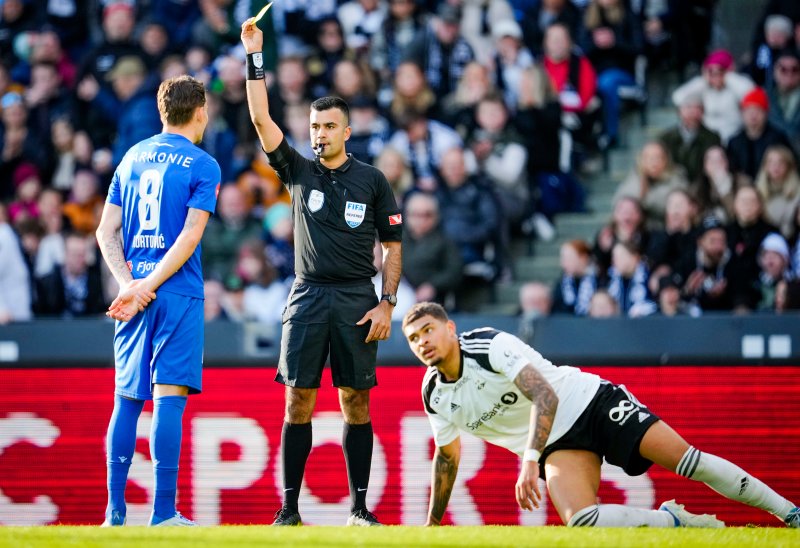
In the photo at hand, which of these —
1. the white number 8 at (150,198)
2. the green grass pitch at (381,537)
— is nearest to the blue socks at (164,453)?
the green grass pitch at (381,537)

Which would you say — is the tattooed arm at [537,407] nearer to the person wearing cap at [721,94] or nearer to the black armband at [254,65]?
the black armband at [254,65]

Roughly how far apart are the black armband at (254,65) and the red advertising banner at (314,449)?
250 centimetres

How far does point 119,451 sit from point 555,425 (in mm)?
2353

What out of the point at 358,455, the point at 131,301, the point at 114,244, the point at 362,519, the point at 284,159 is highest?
the point at 284,159

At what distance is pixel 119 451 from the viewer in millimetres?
6535

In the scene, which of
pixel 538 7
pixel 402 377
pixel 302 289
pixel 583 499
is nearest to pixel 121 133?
pixel 538 7

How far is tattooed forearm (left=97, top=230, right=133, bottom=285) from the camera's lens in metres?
6.64

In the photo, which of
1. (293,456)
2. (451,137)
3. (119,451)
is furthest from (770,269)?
(119,451)

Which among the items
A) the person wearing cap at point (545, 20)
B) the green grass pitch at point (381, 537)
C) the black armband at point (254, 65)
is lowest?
the green grass pitch at point (381, 537)

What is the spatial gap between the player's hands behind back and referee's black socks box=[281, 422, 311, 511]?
1.08 meters

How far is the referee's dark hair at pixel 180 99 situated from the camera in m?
6.68

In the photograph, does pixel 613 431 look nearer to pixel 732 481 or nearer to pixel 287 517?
pixel 732 481

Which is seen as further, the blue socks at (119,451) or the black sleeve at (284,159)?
the black sleeve at (284,159)

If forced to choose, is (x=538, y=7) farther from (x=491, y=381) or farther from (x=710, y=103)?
(x=491, y=381)
